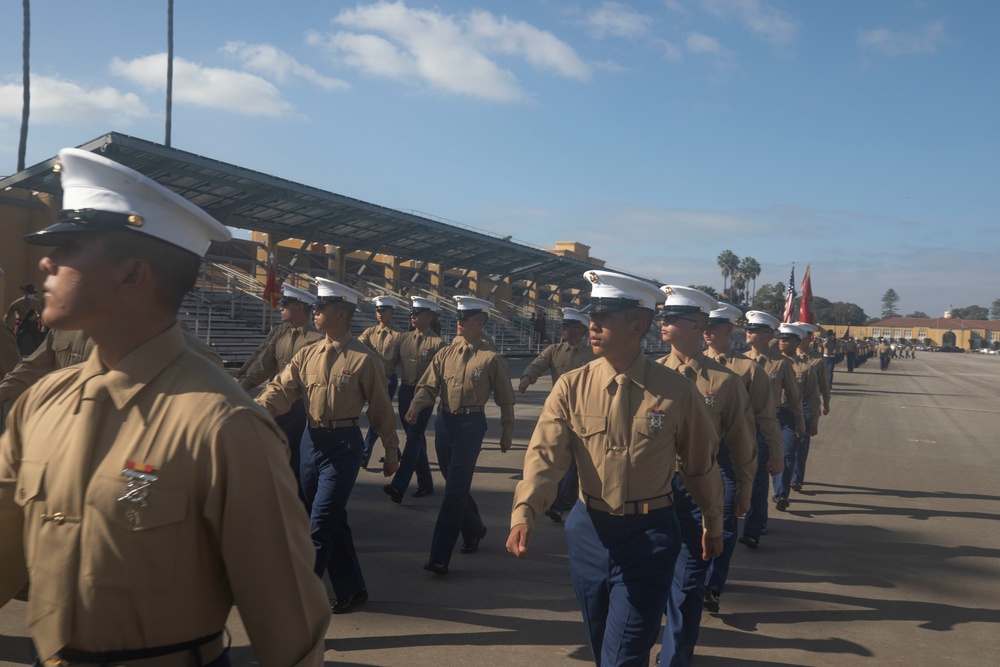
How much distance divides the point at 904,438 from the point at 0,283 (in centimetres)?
1937

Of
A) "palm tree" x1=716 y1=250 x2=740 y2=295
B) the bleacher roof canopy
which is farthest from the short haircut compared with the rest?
"palm tree" x1=716 y1=250 x2=740 y2=295

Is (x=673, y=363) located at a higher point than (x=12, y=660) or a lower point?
higher

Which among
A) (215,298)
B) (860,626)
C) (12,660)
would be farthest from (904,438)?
(215,298)

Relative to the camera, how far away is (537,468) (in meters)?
3.61

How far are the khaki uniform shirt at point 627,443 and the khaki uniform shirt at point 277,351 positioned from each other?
4.61 m

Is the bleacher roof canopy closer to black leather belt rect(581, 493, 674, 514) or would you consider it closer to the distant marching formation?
the distant marching formation

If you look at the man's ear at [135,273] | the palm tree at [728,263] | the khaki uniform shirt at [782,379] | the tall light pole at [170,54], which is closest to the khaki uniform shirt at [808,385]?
the khaki uniform shirt at [782,379]

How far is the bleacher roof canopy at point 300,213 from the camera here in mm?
17562

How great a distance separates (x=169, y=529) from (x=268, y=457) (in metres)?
0.25

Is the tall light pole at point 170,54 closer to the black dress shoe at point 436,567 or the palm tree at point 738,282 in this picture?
the black dress shoe at point 436,567

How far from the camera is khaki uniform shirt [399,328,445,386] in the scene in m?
10.7

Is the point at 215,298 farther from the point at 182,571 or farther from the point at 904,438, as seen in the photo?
the point at 182,571

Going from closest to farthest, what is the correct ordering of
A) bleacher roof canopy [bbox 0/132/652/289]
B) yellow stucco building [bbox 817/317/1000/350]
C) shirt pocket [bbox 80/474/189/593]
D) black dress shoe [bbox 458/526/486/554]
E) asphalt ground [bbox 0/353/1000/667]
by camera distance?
shirt pocket [bbox 80/474/189/593], asphalt ground [bbox 0/353/1000/667], black dress shoe [bbox 458/526/486/554], bleacher roof canopy [bbox 0/132/652/289], yellow stucco building [bbox 817/317/1000/350]

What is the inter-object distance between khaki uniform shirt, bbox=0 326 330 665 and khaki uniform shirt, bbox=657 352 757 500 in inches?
148
